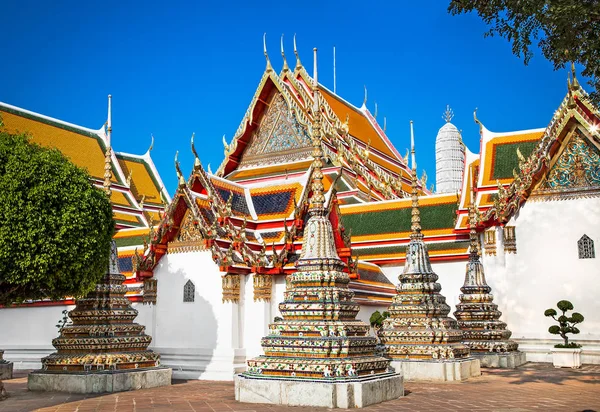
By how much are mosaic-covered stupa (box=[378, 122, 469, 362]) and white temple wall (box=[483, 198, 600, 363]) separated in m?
5.62

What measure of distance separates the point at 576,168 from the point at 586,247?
80.8 inches

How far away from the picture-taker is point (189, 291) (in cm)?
1480

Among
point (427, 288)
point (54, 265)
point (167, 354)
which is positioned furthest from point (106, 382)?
point (427, 288)

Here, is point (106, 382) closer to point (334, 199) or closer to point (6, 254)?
point (6, 254)

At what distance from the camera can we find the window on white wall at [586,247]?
17527 mm

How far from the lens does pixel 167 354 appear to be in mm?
14750

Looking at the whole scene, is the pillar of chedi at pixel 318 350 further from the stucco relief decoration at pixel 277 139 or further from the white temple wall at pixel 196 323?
the stucco relief decoration at pixel 277 139

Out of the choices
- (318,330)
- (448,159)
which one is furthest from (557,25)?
(448,159)

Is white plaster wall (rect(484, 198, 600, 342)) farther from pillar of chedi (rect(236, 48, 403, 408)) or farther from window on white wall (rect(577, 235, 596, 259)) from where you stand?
pillar of chedi (rect(236, 48, 403, 408))

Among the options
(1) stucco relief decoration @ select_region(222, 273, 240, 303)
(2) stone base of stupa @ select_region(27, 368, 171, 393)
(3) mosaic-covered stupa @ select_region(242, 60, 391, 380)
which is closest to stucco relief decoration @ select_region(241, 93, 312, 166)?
(1) stucco relief decoration @ select_region(222, 273, 240, 303)

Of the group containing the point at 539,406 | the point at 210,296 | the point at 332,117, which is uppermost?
the point at 332,117

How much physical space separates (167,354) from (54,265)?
4.72m

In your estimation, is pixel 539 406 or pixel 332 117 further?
pixel 332 117

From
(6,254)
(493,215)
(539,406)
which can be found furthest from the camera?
(493,215)
